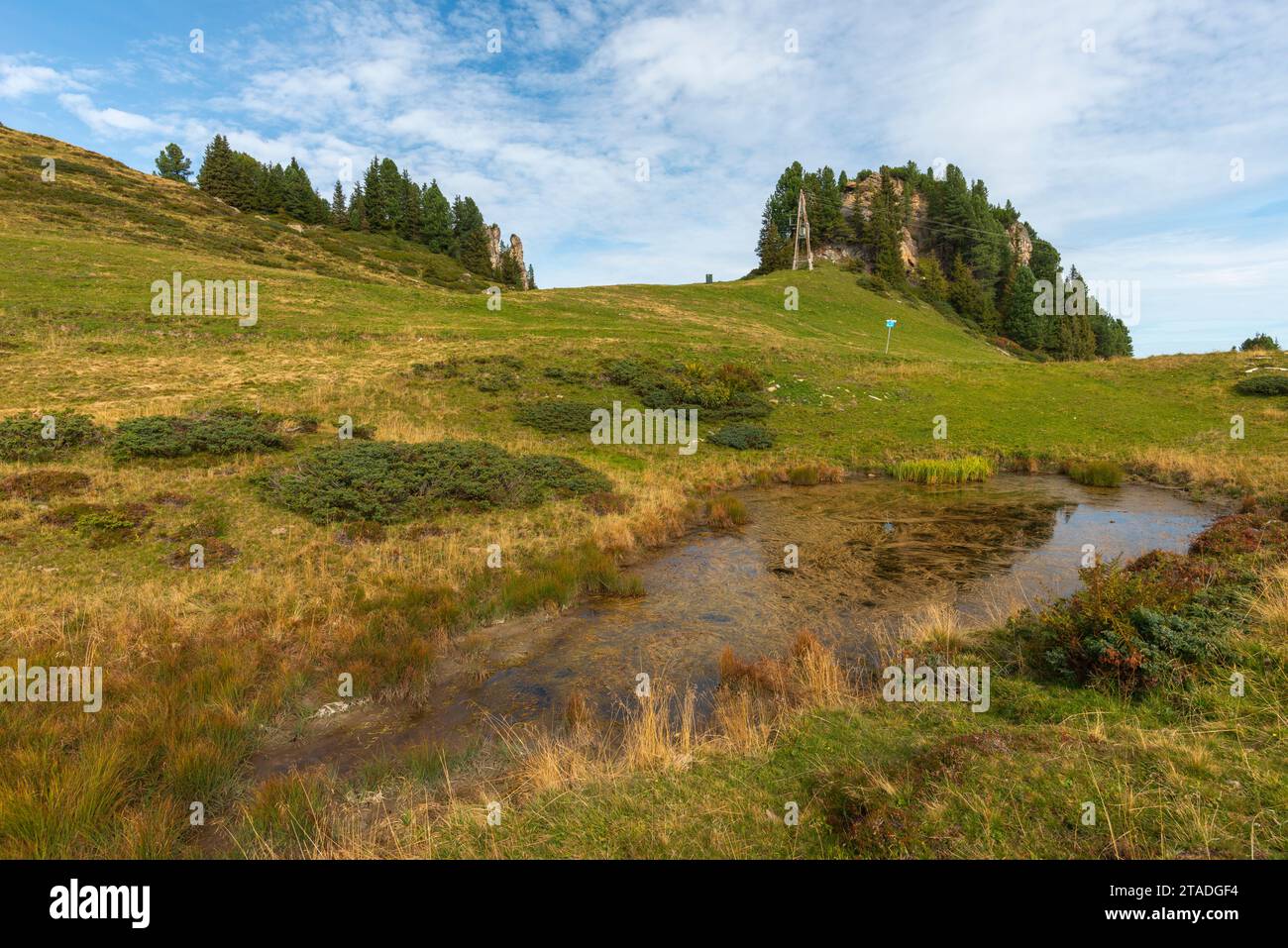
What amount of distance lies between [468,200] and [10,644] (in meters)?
147

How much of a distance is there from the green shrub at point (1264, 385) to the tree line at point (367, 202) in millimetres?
92175

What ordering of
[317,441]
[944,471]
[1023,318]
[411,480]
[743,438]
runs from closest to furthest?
[411,480]
[317,441]
[944,471]
[743,438]
[1023,318]

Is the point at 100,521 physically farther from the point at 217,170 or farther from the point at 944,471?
the point at 217,170

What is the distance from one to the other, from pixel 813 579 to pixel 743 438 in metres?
14.3

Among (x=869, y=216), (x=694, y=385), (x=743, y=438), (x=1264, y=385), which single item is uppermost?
(x=869, y=216)

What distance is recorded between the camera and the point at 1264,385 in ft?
96.8

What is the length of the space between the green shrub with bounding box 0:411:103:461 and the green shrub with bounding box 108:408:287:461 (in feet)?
2.52

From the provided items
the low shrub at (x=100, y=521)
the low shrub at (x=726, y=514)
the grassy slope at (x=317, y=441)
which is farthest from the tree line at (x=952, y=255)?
the low shrub at (x=100, y=521)

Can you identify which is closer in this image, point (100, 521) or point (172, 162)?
point (100, 521)

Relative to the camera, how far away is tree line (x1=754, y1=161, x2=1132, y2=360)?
93062mm

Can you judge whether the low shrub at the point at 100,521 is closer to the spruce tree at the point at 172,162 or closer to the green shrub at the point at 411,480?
the green shrub at the point at 411,480

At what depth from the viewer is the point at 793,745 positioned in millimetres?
6609

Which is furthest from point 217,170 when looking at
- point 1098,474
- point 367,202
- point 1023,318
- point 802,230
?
point 1023,318
